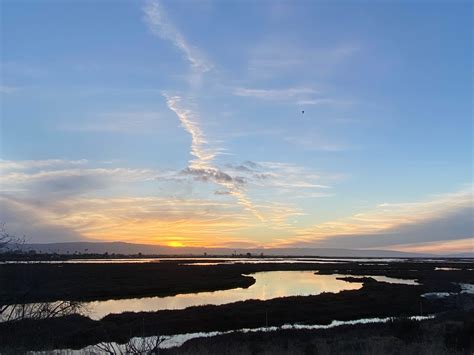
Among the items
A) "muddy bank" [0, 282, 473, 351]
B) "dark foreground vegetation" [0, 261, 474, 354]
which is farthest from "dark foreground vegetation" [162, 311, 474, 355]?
"muddy bank" [0, 282, 473, 351]

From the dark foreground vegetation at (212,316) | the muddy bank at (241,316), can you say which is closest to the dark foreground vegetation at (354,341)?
the dark foreground vegetation at (212,316)

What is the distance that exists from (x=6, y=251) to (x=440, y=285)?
59.5m

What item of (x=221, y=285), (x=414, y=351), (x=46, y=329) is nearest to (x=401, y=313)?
(x=414, y=351)

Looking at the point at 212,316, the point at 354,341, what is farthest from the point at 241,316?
the point at 354,341

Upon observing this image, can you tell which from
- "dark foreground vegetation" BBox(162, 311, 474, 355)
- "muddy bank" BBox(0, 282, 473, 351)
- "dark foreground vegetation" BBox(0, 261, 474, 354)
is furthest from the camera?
"muddy bank" BBox(0, 282, 473, 351)

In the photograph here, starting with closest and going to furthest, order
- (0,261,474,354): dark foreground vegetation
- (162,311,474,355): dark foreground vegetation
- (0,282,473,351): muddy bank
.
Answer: (0,261,474,354): dark foreground vegetation → (162,311,474,355): dark foreground vegetation → (0,282,473,351): muddy bank

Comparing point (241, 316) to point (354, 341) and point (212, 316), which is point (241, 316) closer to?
point (212, 316)

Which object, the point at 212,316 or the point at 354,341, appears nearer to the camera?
the point at 354,341

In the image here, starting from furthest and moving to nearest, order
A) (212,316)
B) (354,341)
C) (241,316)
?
(241,316), (212,316), (354,341)

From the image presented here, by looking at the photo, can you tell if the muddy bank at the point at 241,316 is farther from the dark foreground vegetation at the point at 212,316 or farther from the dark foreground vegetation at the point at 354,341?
the dark foreground vegetation at the point at 354,341

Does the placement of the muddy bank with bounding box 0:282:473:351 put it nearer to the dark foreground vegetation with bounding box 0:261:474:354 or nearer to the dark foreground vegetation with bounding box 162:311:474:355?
the dark foreground vegetation with bounding box 0:261:474:354

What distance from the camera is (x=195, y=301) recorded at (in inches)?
1893

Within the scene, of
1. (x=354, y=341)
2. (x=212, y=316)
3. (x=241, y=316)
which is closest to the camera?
(x=354, y=341)

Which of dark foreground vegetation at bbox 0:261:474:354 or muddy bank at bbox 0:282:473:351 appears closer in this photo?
dark foreground vegetation at bbox 0:261:474:354
